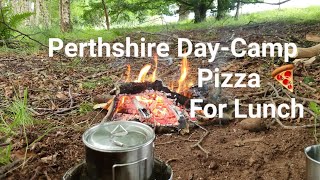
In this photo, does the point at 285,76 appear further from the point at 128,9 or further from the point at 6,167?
the point at 128,9

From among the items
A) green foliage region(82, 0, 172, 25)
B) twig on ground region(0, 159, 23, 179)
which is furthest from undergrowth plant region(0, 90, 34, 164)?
green foliage region(82, 0, 172, 25)

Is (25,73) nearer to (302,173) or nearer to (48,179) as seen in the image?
(48,179)

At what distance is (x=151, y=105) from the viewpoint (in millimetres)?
2619

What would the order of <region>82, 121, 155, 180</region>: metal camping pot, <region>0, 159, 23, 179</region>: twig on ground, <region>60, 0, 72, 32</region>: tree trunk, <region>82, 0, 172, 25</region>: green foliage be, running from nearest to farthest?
<region>82, 121, 155, 180</region>: metal camping pot, <region>0, 159, 23, 179</region>: twig on ground, <region>60, 0, 72, 32</region>: tree trunk, <region>82, 0, 172, 25</region>: green foliage

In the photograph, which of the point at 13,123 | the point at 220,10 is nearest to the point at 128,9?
the point at 220,10

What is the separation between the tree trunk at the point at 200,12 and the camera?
738cm

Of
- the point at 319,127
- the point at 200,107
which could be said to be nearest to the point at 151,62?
the point at 200,107

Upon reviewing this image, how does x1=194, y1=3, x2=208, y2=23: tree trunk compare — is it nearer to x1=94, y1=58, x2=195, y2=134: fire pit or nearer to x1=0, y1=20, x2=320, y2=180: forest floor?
x1=0, y1=20, x2=320, y2=180: forest floor

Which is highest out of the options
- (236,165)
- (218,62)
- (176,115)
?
(218,62)

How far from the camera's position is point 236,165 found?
1.94 meters

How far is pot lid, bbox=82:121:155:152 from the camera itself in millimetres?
1269

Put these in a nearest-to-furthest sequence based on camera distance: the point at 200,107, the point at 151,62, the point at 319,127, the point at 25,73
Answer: the point at 319,127 → the point at 200,107 → the point at 25,73 → the point at 151,62

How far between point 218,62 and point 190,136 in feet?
6.06

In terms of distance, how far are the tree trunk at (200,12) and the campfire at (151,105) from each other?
4.82m
